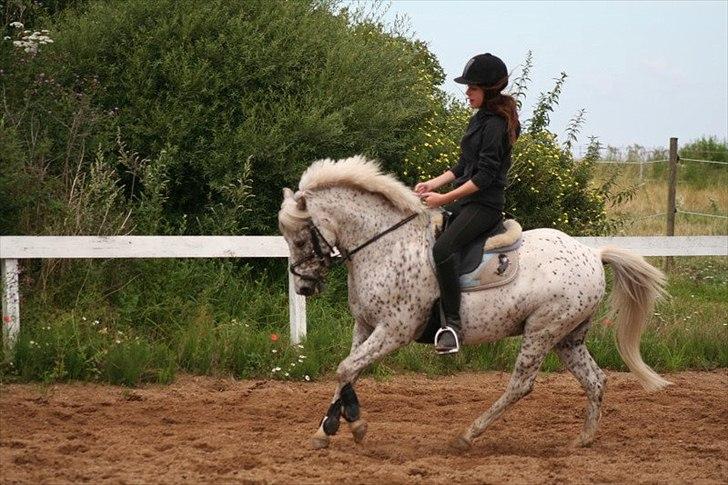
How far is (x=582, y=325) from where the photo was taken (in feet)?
26.9

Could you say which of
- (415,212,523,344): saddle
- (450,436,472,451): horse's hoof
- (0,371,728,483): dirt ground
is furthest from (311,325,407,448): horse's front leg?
(450,436,472,451): horse's hoof

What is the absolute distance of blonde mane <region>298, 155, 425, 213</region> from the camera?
7562 mm

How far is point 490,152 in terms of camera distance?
751 cm

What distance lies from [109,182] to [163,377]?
9.46 feet

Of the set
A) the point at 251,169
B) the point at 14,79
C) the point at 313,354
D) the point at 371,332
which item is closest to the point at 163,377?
the point at 313,354

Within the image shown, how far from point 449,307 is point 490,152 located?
1.15m

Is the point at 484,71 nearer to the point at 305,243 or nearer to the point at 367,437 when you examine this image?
the point at 305,243

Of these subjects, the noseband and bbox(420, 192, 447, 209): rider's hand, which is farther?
bbox(420, 192, 447, 209): rider's hand

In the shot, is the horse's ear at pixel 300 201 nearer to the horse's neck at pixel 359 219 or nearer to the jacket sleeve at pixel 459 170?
the horse's neck at pixel 359 219

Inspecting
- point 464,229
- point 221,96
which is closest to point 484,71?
point 464,229

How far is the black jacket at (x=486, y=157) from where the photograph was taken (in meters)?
7.50

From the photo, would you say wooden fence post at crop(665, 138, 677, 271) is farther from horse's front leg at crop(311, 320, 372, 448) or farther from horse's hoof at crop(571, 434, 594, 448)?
horse's front leg at crop(311, 320, 372, 448)

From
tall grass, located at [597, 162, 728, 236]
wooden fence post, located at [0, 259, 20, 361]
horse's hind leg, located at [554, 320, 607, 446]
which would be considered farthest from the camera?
tall grass, located at [597, 162, 728, 236]

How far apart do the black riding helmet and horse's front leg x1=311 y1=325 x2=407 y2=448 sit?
1870 millimetres
